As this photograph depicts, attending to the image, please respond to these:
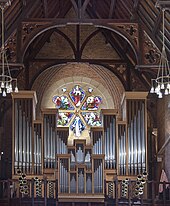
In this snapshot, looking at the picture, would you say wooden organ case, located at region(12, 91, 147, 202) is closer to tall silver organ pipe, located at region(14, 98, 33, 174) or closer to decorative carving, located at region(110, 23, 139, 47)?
tall silver organ pipe, located at region(14, 98, 33, 174)

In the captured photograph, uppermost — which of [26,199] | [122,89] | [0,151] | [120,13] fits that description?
[120,13]

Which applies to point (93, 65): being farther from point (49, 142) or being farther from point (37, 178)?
point (37, 178)

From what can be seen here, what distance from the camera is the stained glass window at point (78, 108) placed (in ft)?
105

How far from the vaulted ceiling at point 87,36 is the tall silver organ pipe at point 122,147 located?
93.3 inches

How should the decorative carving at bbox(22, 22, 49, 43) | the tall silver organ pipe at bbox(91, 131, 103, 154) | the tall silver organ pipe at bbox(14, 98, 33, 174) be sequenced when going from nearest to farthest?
the decorative carving at bbox(22, 22, 49, 43)
the tall silver organ pipe at bbox(14, 98, 33, 174)
the tall silver organ pipe at bbox(91, 131, 103, 154)

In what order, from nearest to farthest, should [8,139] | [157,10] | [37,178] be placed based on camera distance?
1. [157,10]
2. [37,178]
3. [8,139]

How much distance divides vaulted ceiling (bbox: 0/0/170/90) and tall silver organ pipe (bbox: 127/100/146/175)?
5.32 ft

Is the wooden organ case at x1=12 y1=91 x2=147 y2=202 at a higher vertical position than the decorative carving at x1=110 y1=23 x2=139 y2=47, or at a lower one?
lower

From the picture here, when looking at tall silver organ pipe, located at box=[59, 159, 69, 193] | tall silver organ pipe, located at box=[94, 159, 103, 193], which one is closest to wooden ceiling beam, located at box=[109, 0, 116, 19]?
tall silver organ pipe, located at box=[94, 159, 103, 193]

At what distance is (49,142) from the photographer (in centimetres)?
2800

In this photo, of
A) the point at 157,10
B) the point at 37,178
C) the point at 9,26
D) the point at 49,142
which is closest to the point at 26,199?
the point at 37,178

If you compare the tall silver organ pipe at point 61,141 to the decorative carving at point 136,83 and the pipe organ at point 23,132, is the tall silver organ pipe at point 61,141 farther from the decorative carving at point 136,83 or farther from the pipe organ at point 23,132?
the decorative carving at point 136,83

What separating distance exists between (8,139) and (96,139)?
166 inches

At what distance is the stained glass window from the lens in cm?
3195
